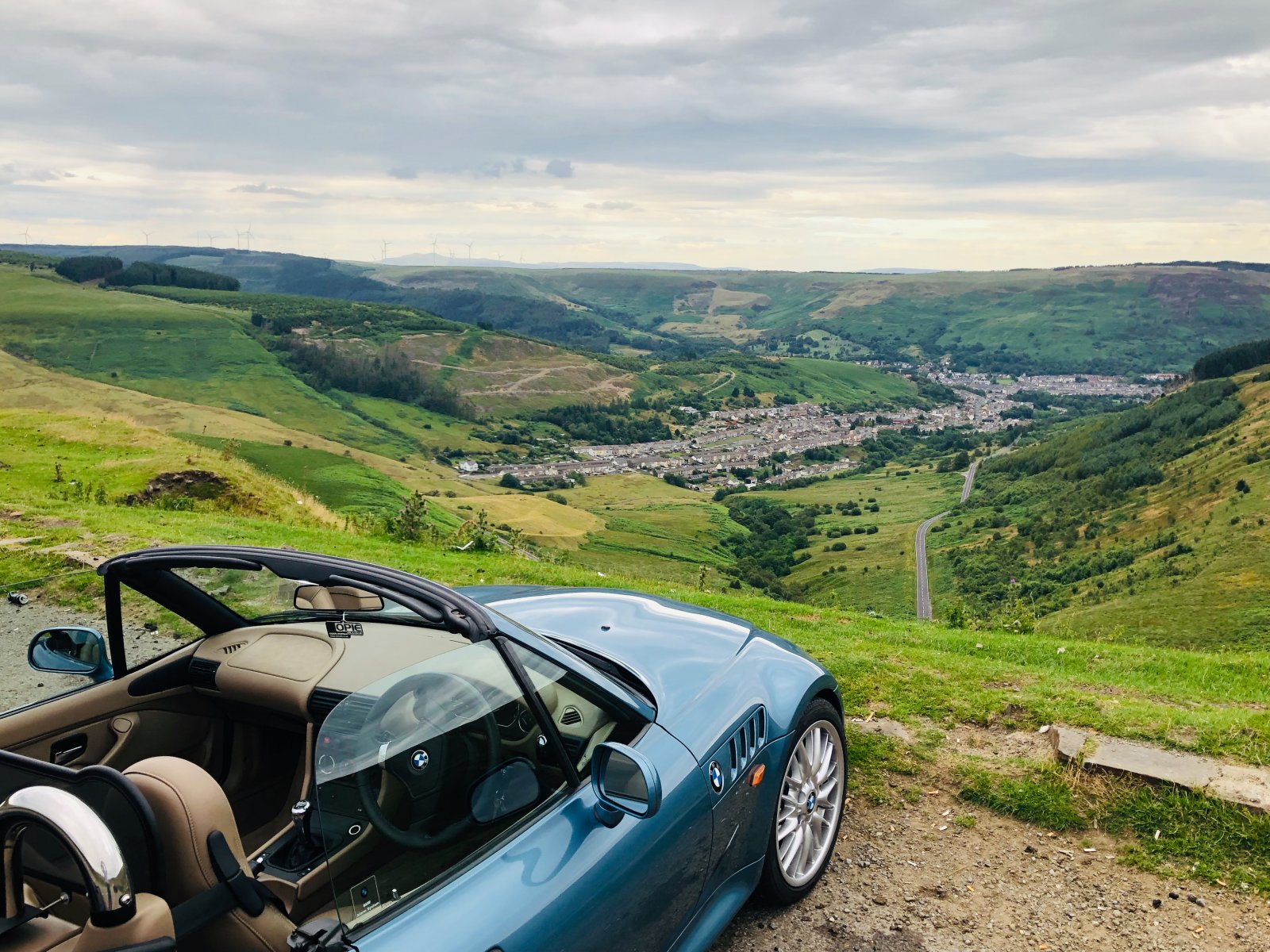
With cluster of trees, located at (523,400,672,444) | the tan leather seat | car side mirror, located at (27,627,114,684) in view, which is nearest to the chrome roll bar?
the tan leather seat

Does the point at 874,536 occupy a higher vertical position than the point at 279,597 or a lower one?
lower

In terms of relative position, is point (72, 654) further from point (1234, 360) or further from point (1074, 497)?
point (1234, 360)

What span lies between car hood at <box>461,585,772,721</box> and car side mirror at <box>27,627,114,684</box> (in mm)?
1670

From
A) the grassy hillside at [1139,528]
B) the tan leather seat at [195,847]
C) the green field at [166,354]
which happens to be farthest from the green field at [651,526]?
the tan leather seat at [195,847]

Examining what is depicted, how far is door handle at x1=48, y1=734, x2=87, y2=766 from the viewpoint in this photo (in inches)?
129

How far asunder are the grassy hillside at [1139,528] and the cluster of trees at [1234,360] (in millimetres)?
12413

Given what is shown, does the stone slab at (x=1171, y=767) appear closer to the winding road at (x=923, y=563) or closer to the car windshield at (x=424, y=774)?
the car windshield at (x=424, y=774)

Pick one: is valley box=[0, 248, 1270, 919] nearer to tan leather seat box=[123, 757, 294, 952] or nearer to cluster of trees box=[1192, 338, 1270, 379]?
cluster of trees box=[1192, 338, 1270, 379]

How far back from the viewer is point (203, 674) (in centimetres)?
377

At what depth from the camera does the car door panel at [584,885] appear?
2.62 metres

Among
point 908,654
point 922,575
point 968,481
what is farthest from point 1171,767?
point 968,481

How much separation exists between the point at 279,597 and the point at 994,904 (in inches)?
154

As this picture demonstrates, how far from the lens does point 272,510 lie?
→ 20609mm

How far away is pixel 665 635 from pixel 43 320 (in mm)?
190431
